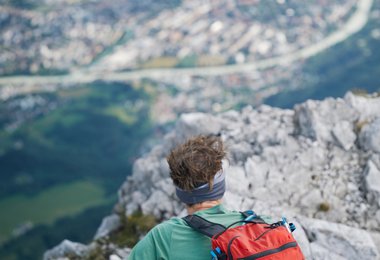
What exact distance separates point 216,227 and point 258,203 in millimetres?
7558

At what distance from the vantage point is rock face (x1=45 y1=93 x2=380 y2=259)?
10766 mm

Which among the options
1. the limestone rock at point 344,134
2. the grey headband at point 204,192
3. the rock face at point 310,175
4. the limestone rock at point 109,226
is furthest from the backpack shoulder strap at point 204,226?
the limestone rock at point 109,226

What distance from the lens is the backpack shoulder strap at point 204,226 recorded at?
504 cm

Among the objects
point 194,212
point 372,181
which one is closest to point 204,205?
point 194,212

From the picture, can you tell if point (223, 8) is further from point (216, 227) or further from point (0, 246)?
point (216, 227)

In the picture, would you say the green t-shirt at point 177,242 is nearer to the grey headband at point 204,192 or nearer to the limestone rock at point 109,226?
the grey headband at point 204,192

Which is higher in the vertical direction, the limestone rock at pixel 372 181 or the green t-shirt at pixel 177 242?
the green t-shirt at pixel 177 242

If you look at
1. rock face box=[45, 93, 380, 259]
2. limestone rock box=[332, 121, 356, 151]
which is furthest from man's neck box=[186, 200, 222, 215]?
limestone rock box=[332, 121, 356, 151]

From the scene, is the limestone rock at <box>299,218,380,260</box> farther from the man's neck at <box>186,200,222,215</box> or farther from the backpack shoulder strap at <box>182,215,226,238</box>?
the backpack shoulder strap at <box>182,215,226,238</box>

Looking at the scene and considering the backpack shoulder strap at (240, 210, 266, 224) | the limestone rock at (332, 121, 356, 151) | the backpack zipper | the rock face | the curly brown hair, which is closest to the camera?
the backpack zipper

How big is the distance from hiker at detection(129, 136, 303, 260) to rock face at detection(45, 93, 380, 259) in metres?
5.58

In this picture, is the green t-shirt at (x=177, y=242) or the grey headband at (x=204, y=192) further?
the grey headband at (x=204, y=192)

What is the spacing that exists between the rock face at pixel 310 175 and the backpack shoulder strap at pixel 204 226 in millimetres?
5791

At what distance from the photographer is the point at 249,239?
4.89 meters
